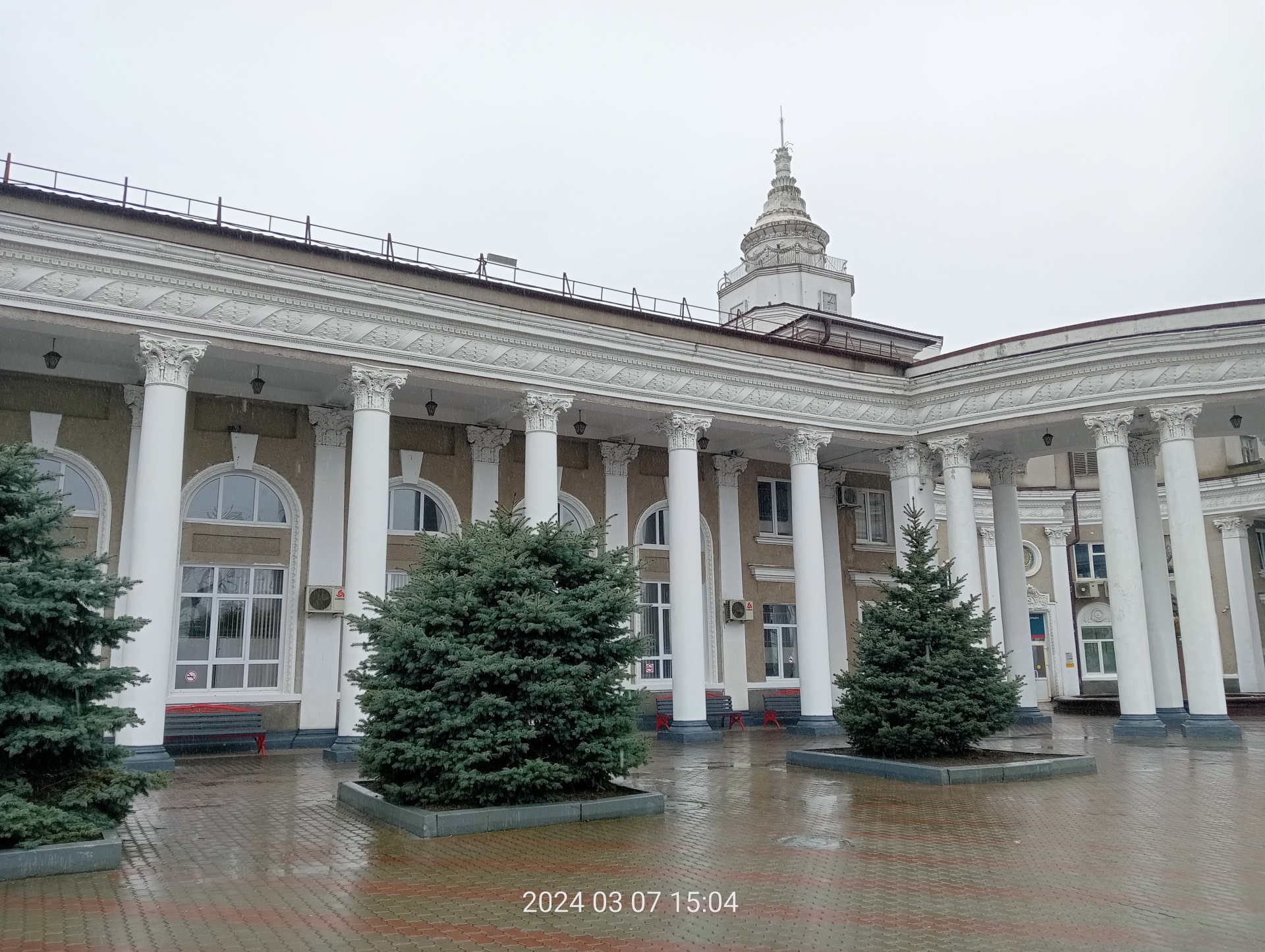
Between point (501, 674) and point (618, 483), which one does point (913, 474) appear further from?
point (501, 674)

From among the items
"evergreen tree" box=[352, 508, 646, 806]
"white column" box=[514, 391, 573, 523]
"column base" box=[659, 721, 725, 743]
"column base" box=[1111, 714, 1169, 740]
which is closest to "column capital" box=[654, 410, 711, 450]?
"white column" box=[514, 391, 573, 523]

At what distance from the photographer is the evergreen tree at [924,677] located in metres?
14.4

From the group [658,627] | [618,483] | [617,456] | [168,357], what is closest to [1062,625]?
[658,627]

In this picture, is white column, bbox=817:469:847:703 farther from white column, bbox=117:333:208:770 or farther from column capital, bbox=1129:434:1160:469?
white column, bbox=117:333:208:770

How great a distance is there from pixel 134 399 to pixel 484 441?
7.30m

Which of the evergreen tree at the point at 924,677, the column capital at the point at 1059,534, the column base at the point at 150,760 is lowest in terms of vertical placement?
the column base at the point at 150,760

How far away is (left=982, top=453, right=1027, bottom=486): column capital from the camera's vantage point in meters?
26.1

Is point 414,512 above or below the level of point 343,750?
above

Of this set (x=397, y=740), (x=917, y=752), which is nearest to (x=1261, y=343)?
(x=917, y=752)

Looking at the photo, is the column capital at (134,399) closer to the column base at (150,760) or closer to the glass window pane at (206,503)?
the glass window pane at (206,503)

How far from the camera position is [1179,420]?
2117cm

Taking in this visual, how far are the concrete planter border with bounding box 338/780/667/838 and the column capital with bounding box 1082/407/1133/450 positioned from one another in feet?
49.4

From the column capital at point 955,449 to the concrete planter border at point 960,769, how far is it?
31.8 ft

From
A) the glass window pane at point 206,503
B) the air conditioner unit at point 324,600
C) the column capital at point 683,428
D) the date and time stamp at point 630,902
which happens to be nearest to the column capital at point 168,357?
the glass window pane at point 206,503
